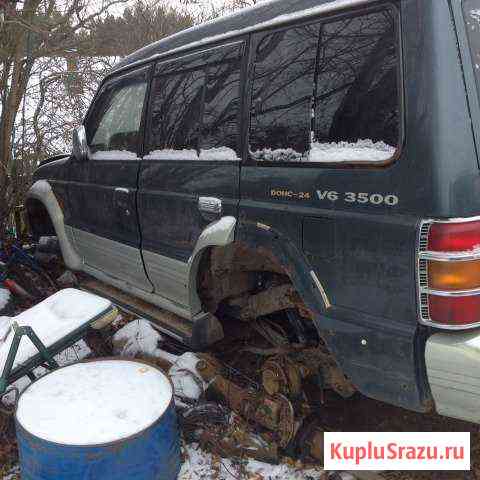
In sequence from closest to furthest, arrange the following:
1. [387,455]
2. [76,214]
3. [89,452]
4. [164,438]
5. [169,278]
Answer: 1. [89,452]
2. [164,438]
3. [387,455]
4. [169,278]
5. [76,214]

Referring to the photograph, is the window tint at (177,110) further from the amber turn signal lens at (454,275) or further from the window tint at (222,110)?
the amber turn signal lens at (454,275)

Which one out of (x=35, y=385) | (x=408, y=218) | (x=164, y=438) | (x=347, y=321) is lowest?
(x=164, y=438)

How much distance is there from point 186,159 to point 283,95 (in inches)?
33.3

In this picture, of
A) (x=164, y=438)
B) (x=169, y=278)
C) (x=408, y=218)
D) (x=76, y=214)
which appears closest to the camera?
(x=408, y=218)

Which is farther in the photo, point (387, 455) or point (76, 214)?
point (76, 214)

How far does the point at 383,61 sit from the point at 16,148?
715cm

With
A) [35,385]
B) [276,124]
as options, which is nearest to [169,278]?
[35,385]

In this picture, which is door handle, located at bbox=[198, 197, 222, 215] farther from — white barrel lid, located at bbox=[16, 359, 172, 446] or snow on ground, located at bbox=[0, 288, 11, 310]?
snow on ground, located at bbox=[0, 288, 11, 310]

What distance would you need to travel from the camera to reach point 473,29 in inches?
72.1

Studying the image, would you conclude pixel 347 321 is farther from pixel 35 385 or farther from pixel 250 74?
pixel 35 385

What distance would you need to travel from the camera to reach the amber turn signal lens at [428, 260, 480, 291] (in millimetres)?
1761

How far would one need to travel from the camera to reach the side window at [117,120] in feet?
11.4

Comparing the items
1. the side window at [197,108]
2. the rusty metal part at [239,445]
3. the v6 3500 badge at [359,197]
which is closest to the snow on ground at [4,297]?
the side window at [197,108]

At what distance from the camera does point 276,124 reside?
92.4 inches
